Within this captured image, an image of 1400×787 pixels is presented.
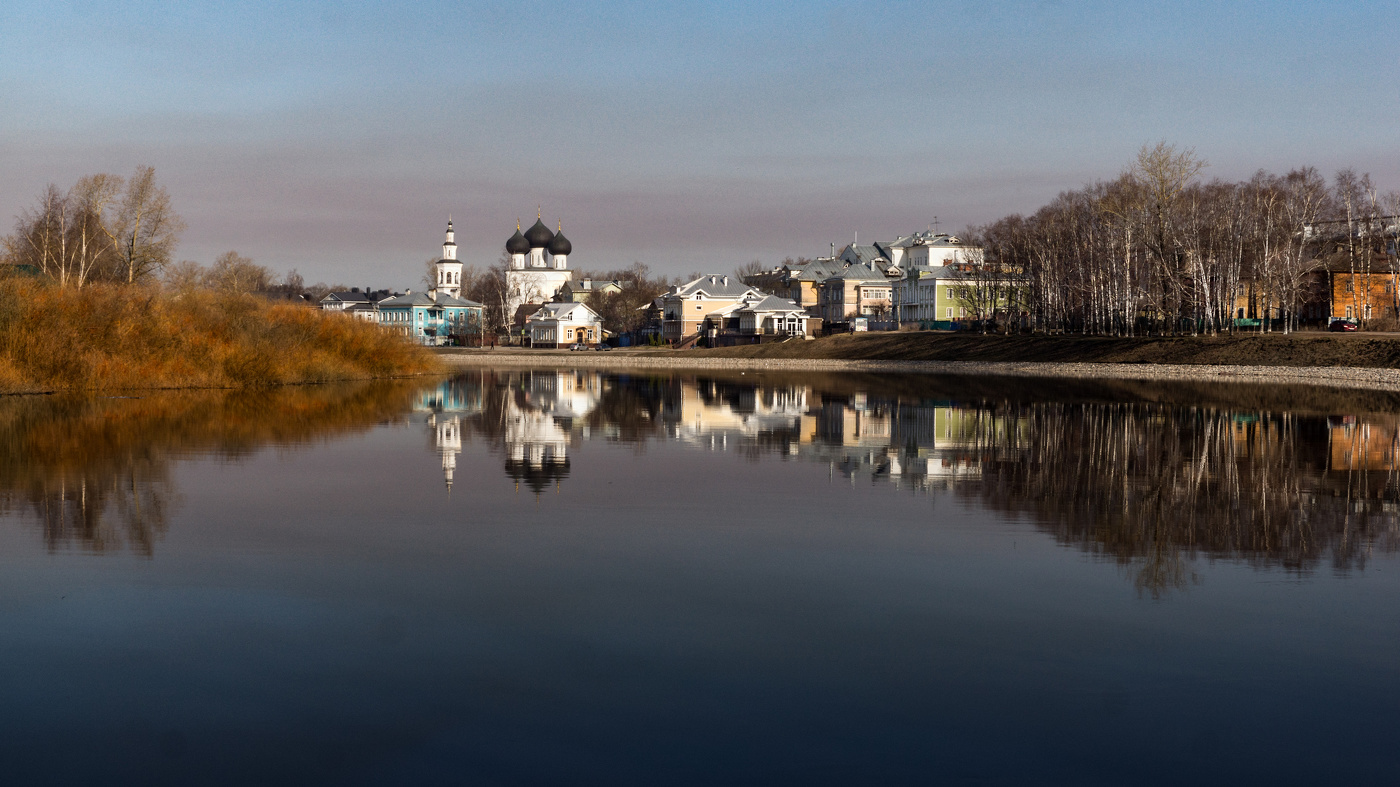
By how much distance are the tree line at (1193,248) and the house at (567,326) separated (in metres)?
56.2

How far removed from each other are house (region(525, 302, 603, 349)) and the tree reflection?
274ft

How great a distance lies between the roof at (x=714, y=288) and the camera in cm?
11369

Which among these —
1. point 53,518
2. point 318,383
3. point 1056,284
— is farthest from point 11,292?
point 1056,284

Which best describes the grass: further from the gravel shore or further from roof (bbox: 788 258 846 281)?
roof (bbox: 788 258 846 281)

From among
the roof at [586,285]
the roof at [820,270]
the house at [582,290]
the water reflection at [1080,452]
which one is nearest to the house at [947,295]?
the roof at [820,270]

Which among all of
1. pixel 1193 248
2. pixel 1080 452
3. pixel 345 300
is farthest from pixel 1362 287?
pixel 345 300

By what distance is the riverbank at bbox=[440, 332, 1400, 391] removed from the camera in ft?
173

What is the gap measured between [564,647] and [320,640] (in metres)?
1.65

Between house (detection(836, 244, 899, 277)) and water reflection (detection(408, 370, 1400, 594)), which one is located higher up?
house (detection(836, 244, 899, 277))

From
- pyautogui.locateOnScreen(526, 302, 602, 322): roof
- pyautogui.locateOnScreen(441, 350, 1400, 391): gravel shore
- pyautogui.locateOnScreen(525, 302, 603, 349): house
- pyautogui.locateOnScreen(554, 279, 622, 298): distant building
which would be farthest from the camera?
pyautogui.locateOnScreen(554, 279, 622, 298): distant building

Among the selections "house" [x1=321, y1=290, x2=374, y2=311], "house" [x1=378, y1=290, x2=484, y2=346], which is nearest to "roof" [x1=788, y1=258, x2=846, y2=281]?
"house" [x1=378, y1=290, x2=484, y2=346]

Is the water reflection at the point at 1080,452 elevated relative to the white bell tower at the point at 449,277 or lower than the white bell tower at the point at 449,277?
lower

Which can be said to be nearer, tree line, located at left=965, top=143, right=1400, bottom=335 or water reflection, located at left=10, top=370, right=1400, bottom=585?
water reflection, located at left=10, top=370, right=1400, bottom=585

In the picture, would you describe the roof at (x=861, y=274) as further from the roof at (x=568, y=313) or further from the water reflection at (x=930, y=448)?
the water reflection at (x=930, y=448)
